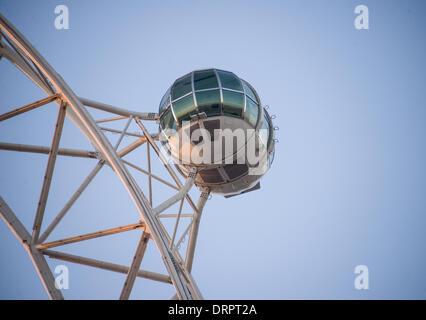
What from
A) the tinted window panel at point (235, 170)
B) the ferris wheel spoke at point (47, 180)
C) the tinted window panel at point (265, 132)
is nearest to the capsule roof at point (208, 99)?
the tinted window panel at point (265, 132)

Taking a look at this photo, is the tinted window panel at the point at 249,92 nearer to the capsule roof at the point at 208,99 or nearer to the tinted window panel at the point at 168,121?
the capsule roof at the point at 208,99

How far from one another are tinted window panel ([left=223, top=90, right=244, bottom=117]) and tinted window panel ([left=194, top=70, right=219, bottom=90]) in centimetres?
63

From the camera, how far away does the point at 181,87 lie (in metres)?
17.0

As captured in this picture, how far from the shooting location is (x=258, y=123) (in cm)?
1709

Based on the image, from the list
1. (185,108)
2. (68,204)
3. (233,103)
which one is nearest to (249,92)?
(233,103)

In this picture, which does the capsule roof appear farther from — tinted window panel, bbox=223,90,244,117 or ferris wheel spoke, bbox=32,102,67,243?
ferris wheel spoke, bbox=32,102,67,243

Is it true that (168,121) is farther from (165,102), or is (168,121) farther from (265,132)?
(265,132)

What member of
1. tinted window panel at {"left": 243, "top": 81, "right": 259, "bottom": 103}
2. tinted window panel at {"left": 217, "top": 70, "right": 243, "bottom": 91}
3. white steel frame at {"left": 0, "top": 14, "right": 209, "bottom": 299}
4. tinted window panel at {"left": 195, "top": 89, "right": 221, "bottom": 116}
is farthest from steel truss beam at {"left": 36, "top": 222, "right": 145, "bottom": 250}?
tinted window panel at {"left": 243, "top": 81, "right": 259, "bottom": 103}

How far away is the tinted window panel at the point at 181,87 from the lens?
54.8 feet

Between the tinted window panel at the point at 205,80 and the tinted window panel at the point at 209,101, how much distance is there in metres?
0.32

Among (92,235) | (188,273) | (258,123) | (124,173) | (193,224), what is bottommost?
(188,273)
